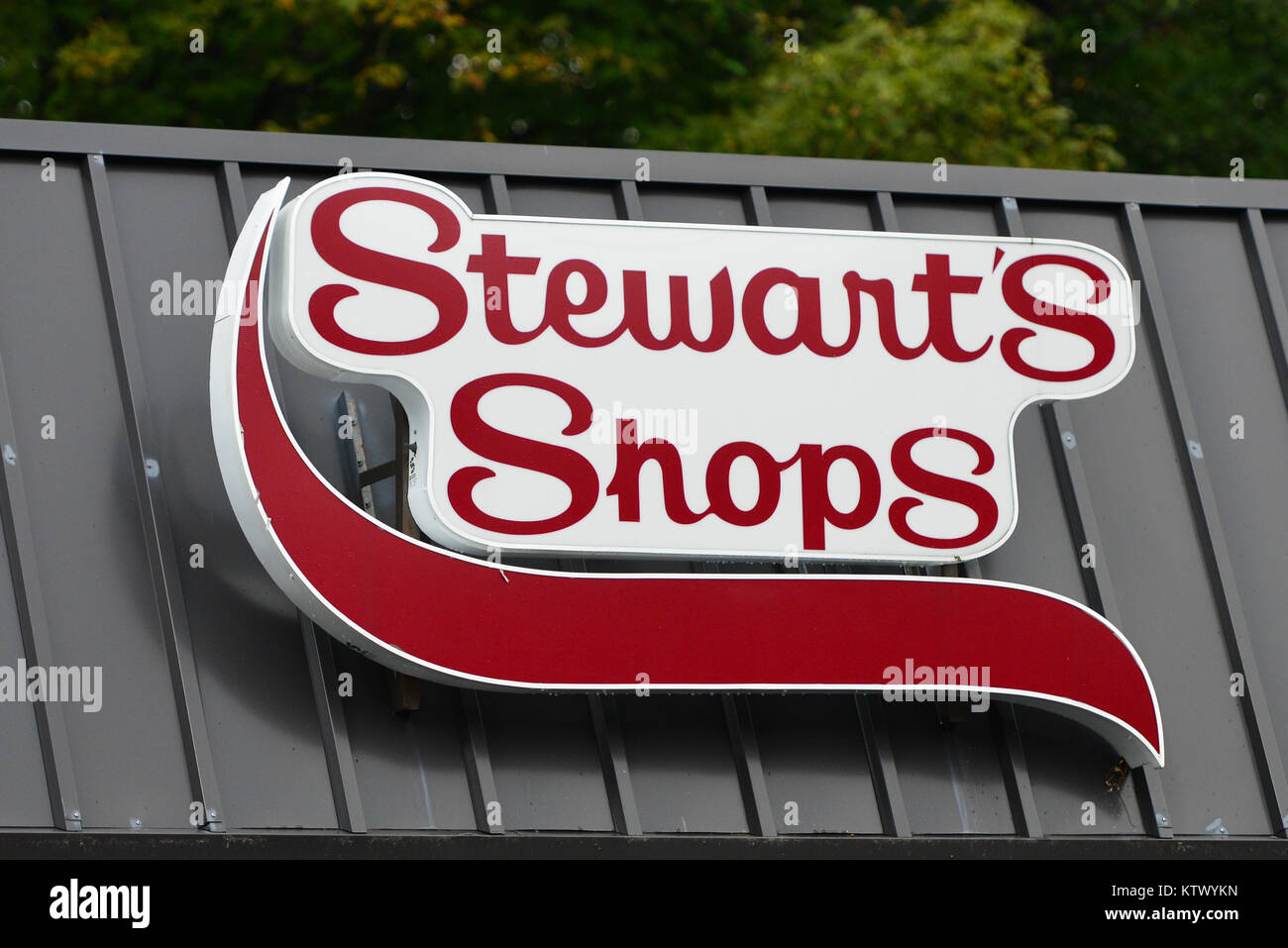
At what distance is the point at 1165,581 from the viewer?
715cm

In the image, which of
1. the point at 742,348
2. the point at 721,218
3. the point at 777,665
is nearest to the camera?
the point at 777,665

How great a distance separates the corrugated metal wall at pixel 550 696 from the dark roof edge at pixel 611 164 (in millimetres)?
15

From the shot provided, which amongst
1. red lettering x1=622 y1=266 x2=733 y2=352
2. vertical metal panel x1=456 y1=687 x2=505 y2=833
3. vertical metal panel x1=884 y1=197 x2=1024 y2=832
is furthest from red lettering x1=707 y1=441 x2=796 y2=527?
vertical metal panel x1=456 y1=687 x2=505 y2=833

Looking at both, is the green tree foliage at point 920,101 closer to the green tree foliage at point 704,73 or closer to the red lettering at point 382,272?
the green tree foliage at point 704,73

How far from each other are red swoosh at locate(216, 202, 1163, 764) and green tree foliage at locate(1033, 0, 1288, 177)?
16243mm

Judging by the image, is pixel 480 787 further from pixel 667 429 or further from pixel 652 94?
pixel 652 94

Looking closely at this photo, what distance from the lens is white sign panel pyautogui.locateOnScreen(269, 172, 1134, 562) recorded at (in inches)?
252

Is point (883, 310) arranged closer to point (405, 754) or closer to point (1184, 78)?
point (405, 754)

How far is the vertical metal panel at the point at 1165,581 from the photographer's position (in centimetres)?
681

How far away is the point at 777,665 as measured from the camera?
21.0 feet

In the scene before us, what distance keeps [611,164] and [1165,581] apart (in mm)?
2817

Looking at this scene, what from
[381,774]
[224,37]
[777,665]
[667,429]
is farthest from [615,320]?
[224,37]

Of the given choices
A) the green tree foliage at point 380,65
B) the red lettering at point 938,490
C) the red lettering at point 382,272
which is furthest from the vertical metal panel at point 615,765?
the green tree foliage at point 380,65
